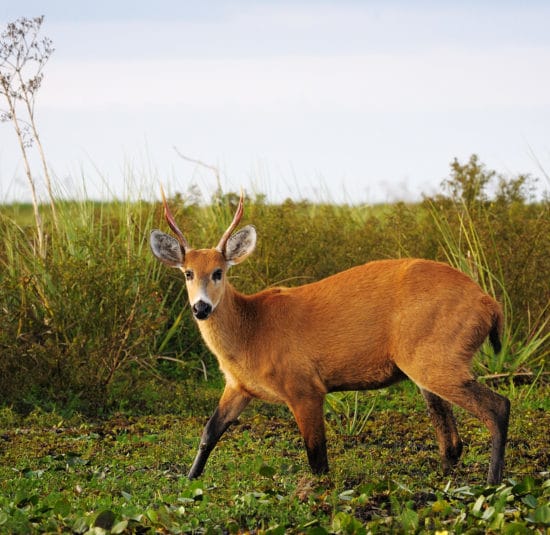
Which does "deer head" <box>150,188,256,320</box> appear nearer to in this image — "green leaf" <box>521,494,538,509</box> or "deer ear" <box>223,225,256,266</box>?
"deer ear" <box>223,225,256,266</box>

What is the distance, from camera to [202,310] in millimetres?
6113

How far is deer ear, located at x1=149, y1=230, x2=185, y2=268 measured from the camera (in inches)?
256

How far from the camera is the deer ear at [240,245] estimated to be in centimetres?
655

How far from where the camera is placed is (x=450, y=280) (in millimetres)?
6391

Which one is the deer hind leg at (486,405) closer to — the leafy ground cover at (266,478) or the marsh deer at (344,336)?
the marsh deer at (344,336)

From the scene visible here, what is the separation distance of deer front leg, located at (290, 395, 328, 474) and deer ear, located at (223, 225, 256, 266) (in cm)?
109

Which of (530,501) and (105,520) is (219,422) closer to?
(105,520)

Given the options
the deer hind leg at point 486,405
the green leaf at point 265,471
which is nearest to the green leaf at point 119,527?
the green leaf at point 265,471

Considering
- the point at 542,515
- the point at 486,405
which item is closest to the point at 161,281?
the point at 486,405

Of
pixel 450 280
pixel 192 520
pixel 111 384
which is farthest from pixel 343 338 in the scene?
pixel 111 384

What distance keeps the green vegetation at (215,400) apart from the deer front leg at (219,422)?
127mm

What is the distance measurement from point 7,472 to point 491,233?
226 inches

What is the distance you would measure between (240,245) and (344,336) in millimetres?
963

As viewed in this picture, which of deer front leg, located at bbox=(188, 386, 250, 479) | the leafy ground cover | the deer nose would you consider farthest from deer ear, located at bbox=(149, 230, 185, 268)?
the leafy ground cover
